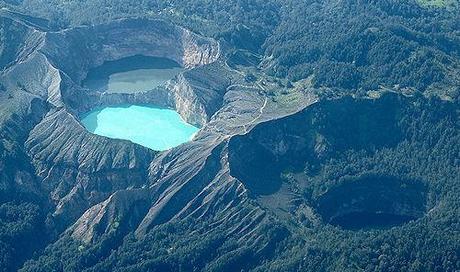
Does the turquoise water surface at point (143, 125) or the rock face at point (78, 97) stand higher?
the rock face at point (78, 97)

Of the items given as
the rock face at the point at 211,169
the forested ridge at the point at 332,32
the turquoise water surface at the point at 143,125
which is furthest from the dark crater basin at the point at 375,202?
the turquoise water surface at the point at 143,125

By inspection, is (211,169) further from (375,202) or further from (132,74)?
(132,74)

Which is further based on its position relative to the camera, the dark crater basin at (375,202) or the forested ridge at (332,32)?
the forested ridge at (332,32)

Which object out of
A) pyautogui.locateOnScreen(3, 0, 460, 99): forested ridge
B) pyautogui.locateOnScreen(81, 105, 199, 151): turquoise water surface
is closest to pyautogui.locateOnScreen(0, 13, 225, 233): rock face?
pyautogui.locateOnScreen(81, 105, 199, 151): turquoise water surface

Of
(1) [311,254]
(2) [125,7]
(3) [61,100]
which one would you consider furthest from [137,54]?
(1) [311,254]

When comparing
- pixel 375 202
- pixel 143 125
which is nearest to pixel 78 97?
pixel 143 125

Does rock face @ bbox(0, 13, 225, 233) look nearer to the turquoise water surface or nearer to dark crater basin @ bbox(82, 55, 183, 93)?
dark crater basin @ bbox(82, 55, 183, 93)

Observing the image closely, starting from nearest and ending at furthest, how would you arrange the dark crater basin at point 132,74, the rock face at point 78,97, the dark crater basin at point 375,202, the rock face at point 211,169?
the rock face at point 211,169, the rock face at point 78,97, the dark crater basin at point 375,202, the dark crater basin at point 132,74

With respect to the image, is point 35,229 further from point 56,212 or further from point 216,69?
point 216,69

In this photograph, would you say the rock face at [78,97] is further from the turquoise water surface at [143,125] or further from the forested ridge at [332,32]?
the forested ridge at [332,32]
